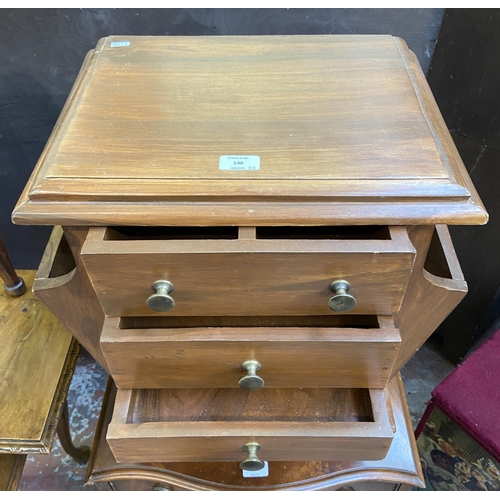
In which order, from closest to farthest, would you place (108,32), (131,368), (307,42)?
1. (131,368)
2. (307,42)
3. (108,32)

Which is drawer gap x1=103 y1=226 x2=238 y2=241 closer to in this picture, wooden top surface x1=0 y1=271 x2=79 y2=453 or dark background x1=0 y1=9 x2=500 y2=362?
wooden top surface x1=0 y1=271 x2=79 y2=453

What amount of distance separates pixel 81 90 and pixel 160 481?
26.5 inches

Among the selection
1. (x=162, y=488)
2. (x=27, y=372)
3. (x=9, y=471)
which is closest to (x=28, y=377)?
(x=27, y=372)

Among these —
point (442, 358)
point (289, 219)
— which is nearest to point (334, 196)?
point (289, 219)

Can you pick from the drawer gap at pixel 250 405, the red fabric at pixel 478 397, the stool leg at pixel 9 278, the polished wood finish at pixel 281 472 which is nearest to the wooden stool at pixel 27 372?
the stool leg at pixel 9 278

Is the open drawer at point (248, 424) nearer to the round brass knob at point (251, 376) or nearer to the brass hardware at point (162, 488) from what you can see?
the round brass knob at point (251, 376)

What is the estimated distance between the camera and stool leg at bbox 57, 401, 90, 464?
1063 millimetres

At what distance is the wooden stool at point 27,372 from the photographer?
82 centimetres

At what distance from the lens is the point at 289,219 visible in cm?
54

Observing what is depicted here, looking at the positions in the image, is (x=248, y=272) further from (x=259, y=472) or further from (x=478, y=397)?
(x=478, y=397)

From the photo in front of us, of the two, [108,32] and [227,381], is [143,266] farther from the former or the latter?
[108,32]

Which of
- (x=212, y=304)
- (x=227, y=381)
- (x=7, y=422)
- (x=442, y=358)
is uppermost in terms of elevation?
(x=212, y=304)

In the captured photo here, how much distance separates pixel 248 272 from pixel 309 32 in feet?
2.09

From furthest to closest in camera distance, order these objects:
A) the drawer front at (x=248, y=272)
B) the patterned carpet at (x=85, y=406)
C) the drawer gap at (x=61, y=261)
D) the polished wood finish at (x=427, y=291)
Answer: the patterned carpet at (x=85, y=406)
the drawer gap at (x=61, y=261)
the polished wood finish at (x=427, y=291)
the drawer front at (x=248, y=272)
